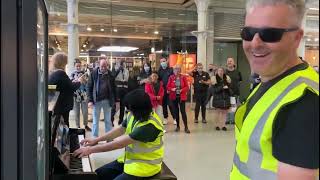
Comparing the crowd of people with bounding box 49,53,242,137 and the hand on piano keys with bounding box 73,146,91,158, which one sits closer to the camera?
the hand on piano keys with bounding box 73,146,91,158

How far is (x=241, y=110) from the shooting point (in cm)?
124

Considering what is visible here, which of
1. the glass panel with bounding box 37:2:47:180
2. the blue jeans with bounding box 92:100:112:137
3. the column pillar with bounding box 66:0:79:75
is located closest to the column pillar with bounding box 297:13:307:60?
the glass panel with bounding box 37:2:47:180

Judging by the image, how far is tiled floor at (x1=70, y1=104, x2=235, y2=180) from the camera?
5.02 m

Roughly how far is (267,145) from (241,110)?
270mm

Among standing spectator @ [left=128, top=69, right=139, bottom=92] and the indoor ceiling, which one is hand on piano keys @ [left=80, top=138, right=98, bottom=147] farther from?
the indoor ceiling

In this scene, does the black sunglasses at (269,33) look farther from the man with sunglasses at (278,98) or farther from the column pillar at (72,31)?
the column pillar at (72,31)

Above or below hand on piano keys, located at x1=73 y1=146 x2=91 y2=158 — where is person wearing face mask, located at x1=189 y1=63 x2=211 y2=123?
above

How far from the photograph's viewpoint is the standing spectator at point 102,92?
23.7 ft

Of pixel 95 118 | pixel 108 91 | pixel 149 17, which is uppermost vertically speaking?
pixel 149 17

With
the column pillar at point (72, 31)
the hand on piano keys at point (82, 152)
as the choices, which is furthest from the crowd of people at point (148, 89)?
the hand on piano keys at point (82, 152)

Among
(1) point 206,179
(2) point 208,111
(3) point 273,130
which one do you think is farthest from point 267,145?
(2) point 208,111

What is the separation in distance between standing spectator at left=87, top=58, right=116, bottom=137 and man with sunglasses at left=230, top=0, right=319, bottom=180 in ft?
20.4

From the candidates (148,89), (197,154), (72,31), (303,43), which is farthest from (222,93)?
(303,43)

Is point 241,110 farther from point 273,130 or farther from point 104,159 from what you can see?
point 104,159
